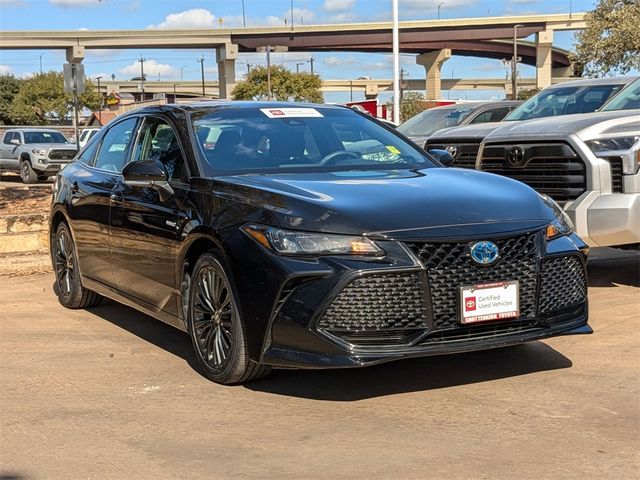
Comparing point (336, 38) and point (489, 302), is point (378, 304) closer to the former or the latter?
point (489, 302)

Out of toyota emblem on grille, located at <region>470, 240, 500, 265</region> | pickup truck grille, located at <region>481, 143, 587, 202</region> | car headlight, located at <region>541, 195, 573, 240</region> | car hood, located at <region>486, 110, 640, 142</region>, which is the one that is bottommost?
toyota emblem on grille, located at <region>470, 240, 500, 265</region>

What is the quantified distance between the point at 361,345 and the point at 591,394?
138 centimetres

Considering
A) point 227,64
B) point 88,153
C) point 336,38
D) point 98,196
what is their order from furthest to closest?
point 336,38, point 227,64, point 88,153, point 98,196

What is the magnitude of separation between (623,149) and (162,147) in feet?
12.3

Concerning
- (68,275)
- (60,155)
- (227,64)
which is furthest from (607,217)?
(227,64)

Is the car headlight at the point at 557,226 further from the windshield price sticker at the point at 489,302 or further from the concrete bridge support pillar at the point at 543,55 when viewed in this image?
the concrete bridge support pillar at the point at 543,55

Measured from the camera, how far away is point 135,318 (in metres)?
6.86

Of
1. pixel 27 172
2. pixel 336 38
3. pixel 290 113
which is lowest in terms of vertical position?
pixel 27 172

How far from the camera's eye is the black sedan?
4.21m

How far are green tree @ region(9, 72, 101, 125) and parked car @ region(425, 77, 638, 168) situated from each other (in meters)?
82.7

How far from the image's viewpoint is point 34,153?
2414 centimetres

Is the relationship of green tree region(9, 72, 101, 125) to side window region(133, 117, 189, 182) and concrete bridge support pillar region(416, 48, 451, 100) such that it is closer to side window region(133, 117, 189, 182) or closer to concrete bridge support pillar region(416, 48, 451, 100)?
concrete bridge support pillar region(416, 48, 451, 100)

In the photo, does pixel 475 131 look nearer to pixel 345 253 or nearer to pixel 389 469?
pixel 345 253

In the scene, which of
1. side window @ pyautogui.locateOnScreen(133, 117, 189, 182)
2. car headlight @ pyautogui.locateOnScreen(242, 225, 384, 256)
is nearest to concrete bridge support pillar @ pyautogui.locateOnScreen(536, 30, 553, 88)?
side window @ pyautogui.locateOnScreen(133, 117, 189, 182)
